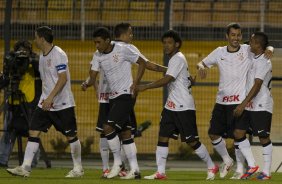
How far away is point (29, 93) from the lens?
16016 mm

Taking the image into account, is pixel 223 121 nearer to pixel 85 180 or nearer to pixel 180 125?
pixel 180 125

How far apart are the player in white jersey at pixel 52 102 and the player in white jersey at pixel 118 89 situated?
511 mm

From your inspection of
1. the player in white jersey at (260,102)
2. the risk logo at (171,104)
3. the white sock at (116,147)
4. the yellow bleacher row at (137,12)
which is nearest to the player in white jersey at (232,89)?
the player in white jersey at (260,102)

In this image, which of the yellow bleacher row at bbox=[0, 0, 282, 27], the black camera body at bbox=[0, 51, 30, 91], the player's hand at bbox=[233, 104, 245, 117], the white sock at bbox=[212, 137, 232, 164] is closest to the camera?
the player's hand at bbox=[233, 104, 245, 117]

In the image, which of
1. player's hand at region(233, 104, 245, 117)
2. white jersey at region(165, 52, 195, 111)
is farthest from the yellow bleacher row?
player's hand at region(233, 104, 245, 117)

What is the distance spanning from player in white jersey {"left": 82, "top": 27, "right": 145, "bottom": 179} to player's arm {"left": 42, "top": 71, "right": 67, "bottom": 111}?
1.94 ft

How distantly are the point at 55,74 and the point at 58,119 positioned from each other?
615mm

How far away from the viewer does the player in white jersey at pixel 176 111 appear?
44.0 ft

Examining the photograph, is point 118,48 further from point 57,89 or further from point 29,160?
point 29,160

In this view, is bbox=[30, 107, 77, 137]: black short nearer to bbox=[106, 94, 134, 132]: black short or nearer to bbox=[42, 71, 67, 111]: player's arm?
bbox=[42, 71, 67, 111]: player's arm

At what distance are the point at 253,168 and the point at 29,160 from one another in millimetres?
2916

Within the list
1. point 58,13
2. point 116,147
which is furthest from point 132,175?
point 58,13

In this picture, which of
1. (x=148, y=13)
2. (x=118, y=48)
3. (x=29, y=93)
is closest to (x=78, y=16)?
(x=148, y=13)

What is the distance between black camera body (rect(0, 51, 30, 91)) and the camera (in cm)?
1528
